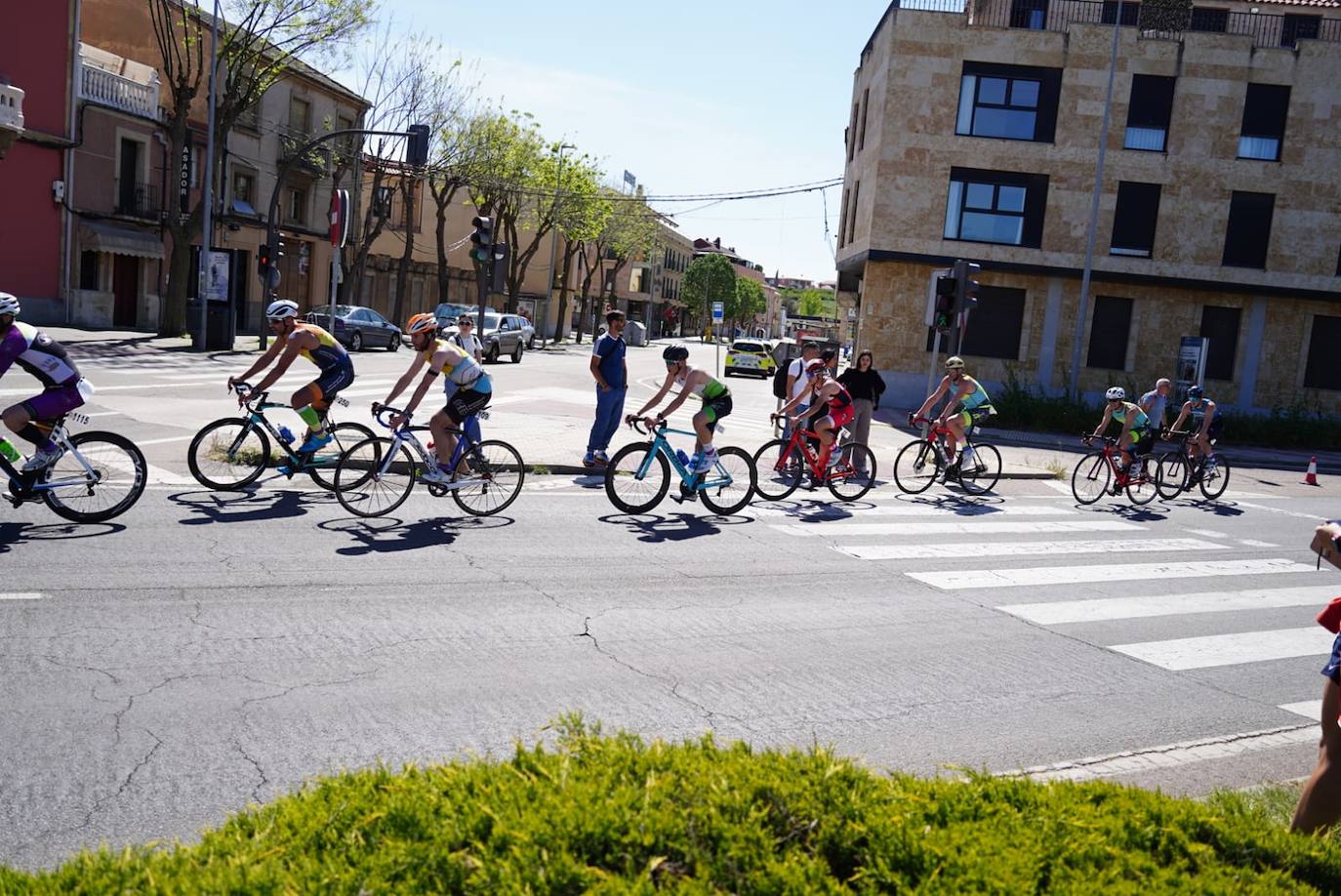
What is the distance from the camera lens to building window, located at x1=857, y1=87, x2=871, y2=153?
113 feet

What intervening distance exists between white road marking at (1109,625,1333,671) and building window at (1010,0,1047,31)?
93.5 ft

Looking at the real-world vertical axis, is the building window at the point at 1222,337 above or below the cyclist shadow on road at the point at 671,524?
above

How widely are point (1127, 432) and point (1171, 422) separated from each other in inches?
575

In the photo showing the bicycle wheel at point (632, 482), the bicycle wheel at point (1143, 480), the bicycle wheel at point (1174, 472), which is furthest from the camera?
the bicycle wheel at point (1174, 472)

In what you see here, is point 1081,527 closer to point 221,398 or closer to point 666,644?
point 666,644

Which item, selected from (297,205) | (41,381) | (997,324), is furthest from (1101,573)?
(297,205)

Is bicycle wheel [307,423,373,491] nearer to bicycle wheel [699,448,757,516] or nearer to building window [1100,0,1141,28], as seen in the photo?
bicycle wheel [699,448,757,516]

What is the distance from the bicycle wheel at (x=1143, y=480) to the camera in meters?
15.2

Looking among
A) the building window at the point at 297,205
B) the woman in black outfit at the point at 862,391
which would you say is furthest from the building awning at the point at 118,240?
the woman in black outfit at the point at 862,391

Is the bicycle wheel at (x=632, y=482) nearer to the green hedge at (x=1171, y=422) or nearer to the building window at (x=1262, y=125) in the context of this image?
the green hedge at (x=1171, y=422)

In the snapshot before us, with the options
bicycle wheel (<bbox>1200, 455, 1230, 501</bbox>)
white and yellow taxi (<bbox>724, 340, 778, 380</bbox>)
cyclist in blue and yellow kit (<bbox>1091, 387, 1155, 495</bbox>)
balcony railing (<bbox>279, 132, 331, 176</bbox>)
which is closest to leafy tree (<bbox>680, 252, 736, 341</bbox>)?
white and yellow taxi (<bbox>724, 340, 778, 380</bbox>)

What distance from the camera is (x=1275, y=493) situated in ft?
61.4

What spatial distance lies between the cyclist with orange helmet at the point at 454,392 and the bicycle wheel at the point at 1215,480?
11.8 meters

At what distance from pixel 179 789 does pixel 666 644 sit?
308 centimetres
